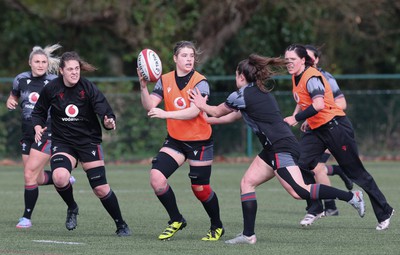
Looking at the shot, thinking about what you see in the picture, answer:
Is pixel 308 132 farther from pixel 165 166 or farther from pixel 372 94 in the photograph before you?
pixel 372 94

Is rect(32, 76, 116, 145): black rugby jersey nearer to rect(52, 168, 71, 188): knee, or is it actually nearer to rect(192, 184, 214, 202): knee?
rect(52, 168, 71, 188): knee

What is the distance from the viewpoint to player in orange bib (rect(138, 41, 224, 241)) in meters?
8.94

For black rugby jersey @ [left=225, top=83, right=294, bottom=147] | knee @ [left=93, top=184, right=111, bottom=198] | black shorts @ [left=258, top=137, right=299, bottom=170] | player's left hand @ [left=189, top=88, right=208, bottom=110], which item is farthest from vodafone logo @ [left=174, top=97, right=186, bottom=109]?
knee @ [left=93, top=184, right=111, bottom=198]

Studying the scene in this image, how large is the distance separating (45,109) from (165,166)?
1.40 m

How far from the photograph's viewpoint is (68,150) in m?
9.31

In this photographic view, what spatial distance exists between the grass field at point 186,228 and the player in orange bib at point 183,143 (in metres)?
0.35

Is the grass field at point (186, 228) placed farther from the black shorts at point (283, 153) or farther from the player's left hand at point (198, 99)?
the player's left hand at point (198, 99)

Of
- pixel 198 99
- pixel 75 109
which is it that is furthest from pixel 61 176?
pixel 198 99

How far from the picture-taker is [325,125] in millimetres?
10102

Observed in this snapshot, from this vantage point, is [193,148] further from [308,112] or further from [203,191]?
[308,112]

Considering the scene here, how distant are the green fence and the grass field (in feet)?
17.4

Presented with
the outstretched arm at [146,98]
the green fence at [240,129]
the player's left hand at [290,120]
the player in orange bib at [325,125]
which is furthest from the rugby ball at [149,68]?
the green fence at [240,129]

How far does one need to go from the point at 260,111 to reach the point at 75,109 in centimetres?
184

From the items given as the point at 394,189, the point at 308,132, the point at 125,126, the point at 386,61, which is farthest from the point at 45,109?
the point at 386,61
